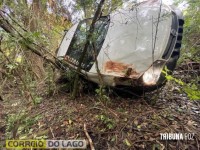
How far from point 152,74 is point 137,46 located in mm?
615

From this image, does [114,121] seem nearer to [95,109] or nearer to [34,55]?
[95,109]

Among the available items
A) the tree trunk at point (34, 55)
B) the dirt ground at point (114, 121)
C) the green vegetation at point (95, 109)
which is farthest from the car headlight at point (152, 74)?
the tree trunk at point (34, 55)

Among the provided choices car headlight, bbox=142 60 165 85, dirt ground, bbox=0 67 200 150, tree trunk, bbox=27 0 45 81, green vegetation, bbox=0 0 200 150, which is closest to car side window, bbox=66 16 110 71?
green vegetation, bbox=0 0 200 150

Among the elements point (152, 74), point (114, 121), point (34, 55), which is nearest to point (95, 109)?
point (114, 121)

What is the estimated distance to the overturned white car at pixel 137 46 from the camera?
361 centimetres

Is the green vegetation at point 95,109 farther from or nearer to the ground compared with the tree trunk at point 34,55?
nearer to the ground

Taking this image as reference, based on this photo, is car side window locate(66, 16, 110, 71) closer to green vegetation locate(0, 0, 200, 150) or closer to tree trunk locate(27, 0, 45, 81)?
green vegetation locate(0, 0, 200, 150)

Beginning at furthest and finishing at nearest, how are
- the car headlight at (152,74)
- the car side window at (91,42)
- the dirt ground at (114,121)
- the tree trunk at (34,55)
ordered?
the tree trunk at (34,55) → the car side window at (91,42) → the car headlight at (152,74) → the dirt ground at (114,121)

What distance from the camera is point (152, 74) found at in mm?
3549

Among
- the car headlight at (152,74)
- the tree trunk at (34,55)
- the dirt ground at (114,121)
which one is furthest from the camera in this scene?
the tree trunk at (34,55)

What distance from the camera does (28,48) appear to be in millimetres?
4395

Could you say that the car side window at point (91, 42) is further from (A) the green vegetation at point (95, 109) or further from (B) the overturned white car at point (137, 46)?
(A) the green vegetation at point (95, 109)

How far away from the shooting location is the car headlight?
3.53 meters

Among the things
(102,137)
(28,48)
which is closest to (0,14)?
(28,48)
